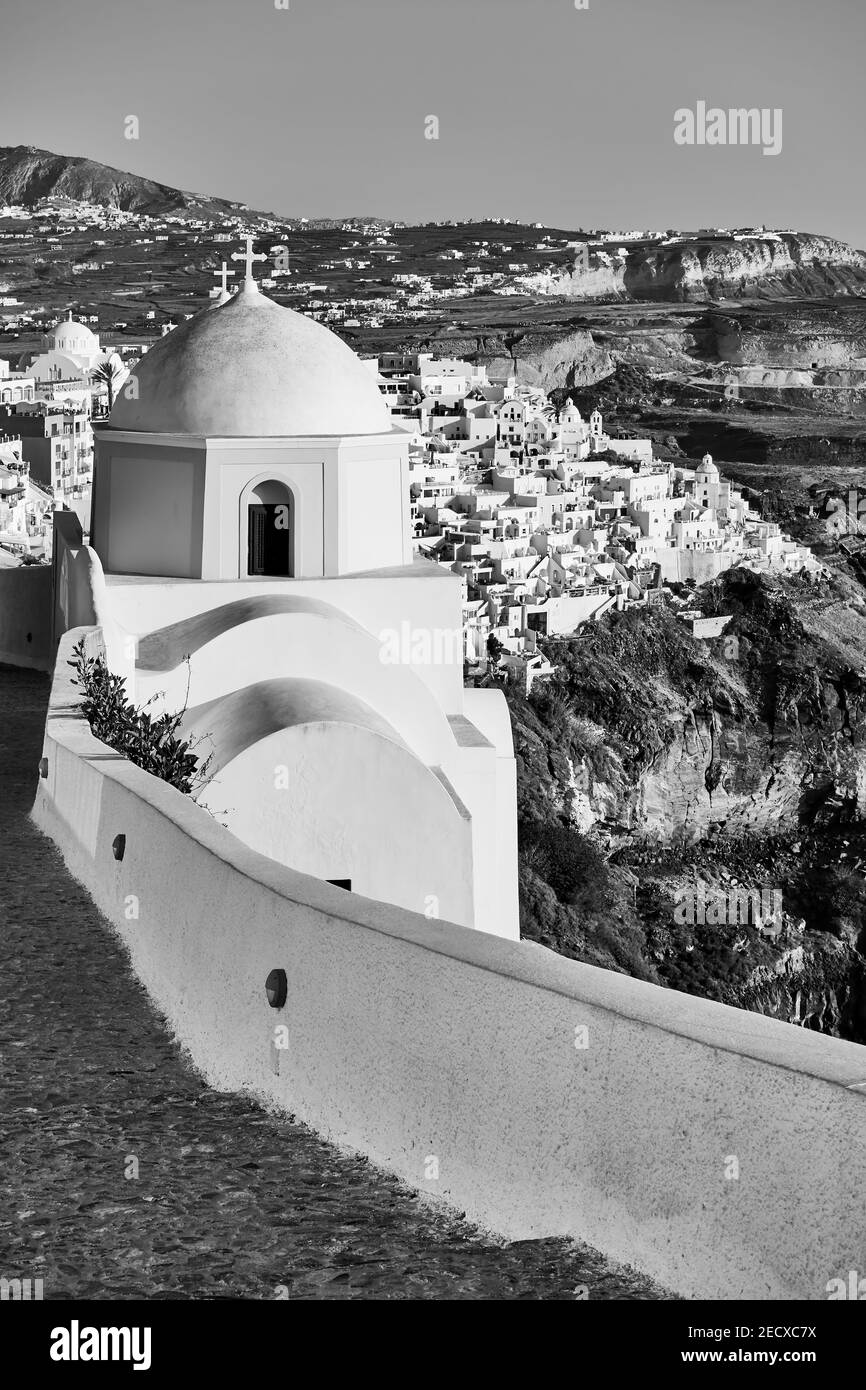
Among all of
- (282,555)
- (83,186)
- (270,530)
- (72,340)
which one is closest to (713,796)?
(72,340)

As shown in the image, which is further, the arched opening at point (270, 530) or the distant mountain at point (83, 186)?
the distant mountain at point (83, 186)

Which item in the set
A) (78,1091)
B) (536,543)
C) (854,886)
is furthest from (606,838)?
(78,1091)

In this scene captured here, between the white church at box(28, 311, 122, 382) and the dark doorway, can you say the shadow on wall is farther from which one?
the white church at box(28, 311, 122, 382)

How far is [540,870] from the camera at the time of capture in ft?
135

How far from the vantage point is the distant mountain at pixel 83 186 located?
17825cm

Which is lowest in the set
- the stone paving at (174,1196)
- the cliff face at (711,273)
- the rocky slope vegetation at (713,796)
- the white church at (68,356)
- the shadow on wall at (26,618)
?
the rocky slope vegetation at (713,796)

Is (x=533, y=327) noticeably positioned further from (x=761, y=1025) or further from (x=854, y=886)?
(x=761, y=1025)

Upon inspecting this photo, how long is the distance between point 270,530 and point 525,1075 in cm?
676

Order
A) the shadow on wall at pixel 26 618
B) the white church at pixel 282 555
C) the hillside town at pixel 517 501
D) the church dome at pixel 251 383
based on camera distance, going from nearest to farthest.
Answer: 1. the white church at pixel 282 555
2. the church dome at pixel 251 383
3. the shadow on wall at pixel 26 618
4. the hillside town at pixel 517 501

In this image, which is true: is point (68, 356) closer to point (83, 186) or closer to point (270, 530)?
point (270, 530)

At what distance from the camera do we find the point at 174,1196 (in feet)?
11.0

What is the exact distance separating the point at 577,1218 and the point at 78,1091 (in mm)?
1276

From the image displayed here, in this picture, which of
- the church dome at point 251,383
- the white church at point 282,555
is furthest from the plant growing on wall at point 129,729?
the church dome at point 251,383

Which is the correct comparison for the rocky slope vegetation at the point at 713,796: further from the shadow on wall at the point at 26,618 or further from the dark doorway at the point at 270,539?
the dark doorway at the point at 270,539
